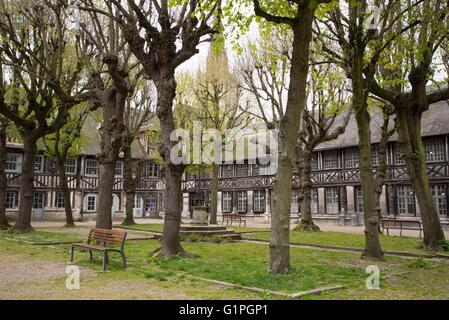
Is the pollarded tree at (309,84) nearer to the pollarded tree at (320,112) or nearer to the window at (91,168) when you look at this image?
the pollarded tree at (320,112)

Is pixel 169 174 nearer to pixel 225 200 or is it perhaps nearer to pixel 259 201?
pixel 259 201

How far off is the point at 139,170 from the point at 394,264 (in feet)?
59.8

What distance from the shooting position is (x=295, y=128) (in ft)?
22.2

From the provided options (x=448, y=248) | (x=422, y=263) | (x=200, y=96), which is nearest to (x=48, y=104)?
(x=200, y=96)

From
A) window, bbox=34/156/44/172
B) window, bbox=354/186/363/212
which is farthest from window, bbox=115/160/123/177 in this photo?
window, bbox=354/186/363/212

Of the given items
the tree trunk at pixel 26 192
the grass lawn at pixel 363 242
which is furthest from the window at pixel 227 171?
the tree trunk at pixel 26 192

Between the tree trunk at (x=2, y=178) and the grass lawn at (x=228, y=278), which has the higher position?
the tree trunk at (x=2, y=178)

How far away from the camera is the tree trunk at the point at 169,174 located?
8.60m

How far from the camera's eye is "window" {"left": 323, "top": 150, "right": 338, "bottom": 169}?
88.2 ft

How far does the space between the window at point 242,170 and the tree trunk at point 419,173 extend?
21.1 metres

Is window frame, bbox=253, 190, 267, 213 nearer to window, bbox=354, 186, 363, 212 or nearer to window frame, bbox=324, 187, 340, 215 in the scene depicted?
window frame, bbox=324, 187, 340, 215

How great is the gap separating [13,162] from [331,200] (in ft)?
75.5

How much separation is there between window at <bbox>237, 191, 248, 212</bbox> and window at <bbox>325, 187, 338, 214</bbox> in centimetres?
743

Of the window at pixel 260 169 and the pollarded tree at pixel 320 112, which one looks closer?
the pollarded tree at pixel 320 112
